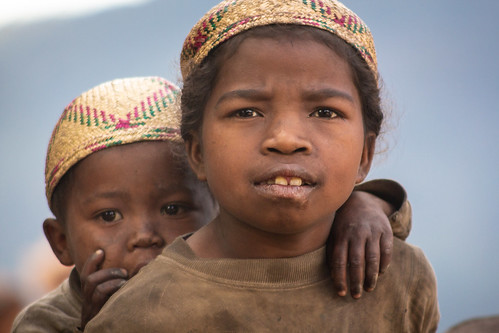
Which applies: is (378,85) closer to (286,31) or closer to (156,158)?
(286,31)

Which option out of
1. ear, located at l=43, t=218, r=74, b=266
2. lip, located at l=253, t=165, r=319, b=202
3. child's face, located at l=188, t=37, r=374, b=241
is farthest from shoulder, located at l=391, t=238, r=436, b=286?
ear, located at l=43, t=218, r=74, b=266

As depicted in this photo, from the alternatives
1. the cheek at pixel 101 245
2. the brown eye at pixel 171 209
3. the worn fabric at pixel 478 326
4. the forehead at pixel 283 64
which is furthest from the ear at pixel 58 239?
the worn fabric at pixel 478 326

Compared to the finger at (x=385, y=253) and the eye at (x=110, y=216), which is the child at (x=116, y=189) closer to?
the eye at (x=110, y=216)

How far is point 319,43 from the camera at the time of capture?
2191 millimetres

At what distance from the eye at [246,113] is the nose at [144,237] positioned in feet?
2.60

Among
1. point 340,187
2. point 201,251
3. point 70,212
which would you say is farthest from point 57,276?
point 340,187

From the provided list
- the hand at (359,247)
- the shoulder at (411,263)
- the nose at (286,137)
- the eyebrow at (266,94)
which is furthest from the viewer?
the shoulder at (411,263)

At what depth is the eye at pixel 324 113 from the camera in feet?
7.09

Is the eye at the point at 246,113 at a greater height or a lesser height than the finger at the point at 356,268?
greater

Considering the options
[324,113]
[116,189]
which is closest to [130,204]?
[116,189]

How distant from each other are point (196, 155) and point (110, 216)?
1.90ft

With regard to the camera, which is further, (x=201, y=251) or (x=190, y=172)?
(x=190, y=172)

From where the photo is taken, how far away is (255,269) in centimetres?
217

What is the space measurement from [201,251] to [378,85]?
0.97 m
